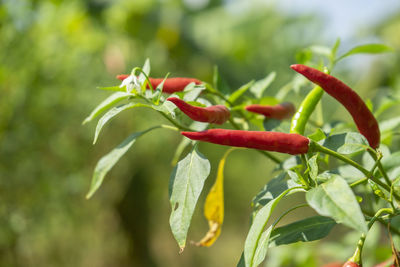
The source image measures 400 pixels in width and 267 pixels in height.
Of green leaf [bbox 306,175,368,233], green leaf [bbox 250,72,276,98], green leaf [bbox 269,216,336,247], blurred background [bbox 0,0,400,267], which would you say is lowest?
blurred background [bbox 0,0,400,267]

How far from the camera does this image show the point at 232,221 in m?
6.77

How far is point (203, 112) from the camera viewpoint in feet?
1.85

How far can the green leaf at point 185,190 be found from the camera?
20.6 inches

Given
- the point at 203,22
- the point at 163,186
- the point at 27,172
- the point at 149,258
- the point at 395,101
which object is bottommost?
the point at 149,258

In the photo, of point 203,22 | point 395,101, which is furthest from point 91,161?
point 395,101

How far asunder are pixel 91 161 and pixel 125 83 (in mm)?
3167

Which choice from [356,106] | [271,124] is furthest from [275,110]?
[356,106]

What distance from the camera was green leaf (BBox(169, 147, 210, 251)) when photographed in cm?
52

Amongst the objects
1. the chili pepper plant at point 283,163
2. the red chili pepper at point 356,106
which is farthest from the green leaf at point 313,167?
the red chili pepper at point 356,106

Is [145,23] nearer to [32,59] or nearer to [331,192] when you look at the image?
[32,59]

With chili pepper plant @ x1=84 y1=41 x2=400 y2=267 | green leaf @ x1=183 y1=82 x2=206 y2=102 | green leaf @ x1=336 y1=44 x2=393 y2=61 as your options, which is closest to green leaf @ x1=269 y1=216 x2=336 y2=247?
chili pepper plant @ x1=84 y1=41 x2=400 y2=267

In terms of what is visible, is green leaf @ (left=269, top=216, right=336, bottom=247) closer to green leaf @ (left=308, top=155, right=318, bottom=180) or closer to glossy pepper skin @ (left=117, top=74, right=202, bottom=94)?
green leaf @ (left=308, top=155, right=318, bottom=180)

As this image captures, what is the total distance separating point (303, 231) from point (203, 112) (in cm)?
22

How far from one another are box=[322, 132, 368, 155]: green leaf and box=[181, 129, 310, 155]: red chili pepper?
0.07 metres
